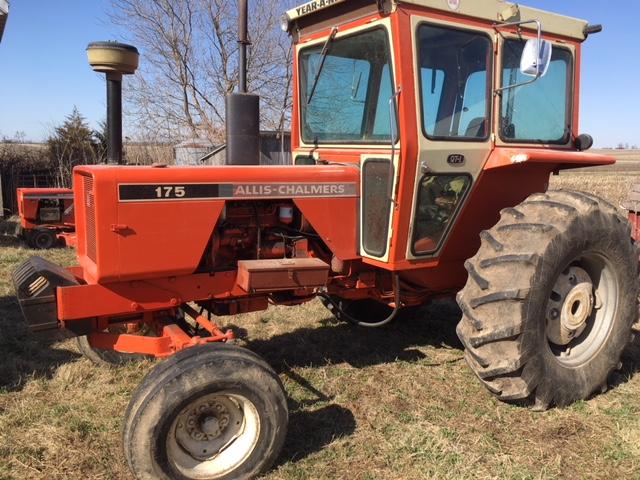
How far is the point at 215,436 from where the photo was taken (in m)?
2.92

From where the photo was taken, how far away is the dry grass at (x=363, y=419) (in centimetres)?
304

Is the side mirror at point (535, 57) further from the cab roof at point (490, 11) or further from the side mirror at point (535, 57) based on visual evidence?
the cab roof at point (490, 11)

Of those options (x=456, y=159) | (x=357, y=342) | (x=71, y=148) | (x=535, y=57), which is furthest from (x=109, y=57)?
(x=71, y=148)

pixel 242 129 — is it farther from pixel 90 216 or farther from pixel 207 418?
pixel 207 418

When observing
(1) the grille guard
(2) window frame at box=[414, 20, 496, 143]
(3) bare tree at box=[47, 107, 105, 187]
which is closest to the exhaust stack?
(1) the grille guard

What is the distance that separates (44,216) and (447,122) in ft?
25.1

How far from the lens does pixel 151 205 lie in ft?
10.2

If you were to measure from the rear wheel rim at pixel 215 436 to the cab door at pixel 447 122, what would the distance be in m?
1.44

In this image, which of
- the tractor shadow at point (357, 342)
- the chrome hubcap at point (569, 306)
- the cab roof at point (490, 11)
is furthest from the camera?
the tractor shadow at point (357, 342)

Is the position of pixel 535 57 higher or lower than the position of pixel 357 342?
higher

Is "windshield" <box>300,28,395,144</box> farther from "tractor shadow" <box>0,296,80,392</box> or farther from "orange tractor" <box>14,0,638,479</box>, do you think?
"tractor shadow" <box>0,296,80,392</box>

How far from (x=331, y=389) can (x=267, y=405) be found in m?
1.11

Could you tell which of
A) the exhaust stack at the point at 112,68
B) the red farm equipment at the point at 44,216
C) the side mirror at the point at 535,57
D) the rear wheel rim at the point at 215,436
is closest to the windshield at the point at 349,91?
the side mirror at the point at 535,57

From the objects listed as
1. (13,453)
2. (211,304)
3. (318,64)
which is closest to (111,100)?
(318,64)
